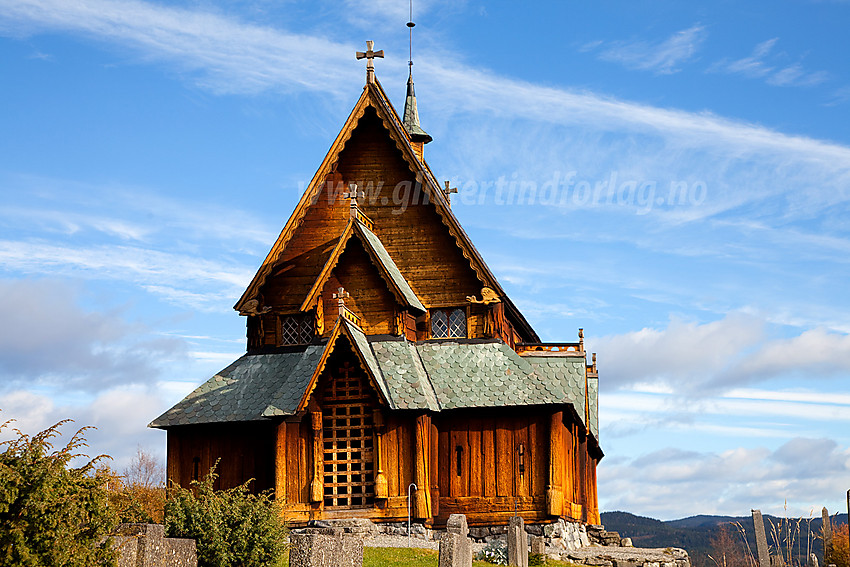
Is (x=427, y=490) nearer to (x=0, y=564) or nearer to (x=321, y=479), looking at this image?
(x=321, y=479)

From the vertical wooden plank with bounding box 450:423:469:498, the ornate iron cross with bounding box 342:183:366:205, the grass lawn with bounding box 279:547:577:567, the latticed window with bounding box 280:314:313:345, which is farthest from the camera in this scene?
the latticed window with bounding box 280:314:313:345

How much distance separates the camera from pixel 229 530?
61.2 ft

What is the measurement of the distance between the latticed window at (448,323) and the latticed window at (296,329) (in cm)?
363

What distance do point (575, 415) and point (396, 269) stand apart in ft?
21.5

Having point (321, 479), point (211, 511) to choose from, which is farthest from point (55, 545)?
point (321, 479)

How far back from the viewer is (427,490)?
28266mm

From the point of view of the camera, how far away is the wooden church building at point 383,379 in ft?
92.1

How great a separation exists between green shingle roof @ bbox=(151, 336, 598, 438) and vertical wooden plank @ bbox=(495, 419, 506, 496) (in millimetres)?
823

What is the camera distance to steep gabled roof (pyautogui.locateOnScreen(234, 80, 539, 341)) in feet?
102

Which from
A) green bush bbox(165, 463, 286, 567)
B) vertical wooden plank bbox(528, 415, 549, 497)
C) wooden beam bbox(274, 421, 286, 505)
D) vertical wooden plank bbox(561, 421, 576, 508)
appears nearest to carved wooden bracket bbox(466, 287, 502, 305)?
vertical wooden plank bbox(528, 415, 549, 497)

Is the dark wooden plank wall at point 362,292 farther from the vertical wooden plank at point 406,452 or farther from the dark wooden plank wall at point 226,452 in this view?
the dark wooden plank wall at point 226,452

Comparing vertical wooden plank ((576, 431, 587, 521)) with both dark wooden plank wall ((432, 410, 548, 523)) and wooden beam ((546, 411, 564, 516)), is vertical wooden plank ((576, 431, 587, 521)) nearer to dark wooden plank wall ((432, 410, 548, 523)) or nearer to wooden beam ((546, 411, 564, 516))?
wooden beam ((546, 411, 564, 516))

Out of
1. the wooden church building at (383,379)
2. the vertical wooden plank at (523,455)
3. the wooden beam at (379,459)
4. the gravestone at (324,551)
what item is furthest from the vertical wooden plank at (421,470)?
the gravestone at (324,551)

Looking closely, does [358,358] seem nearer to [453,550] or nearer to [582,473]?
[582,473]
